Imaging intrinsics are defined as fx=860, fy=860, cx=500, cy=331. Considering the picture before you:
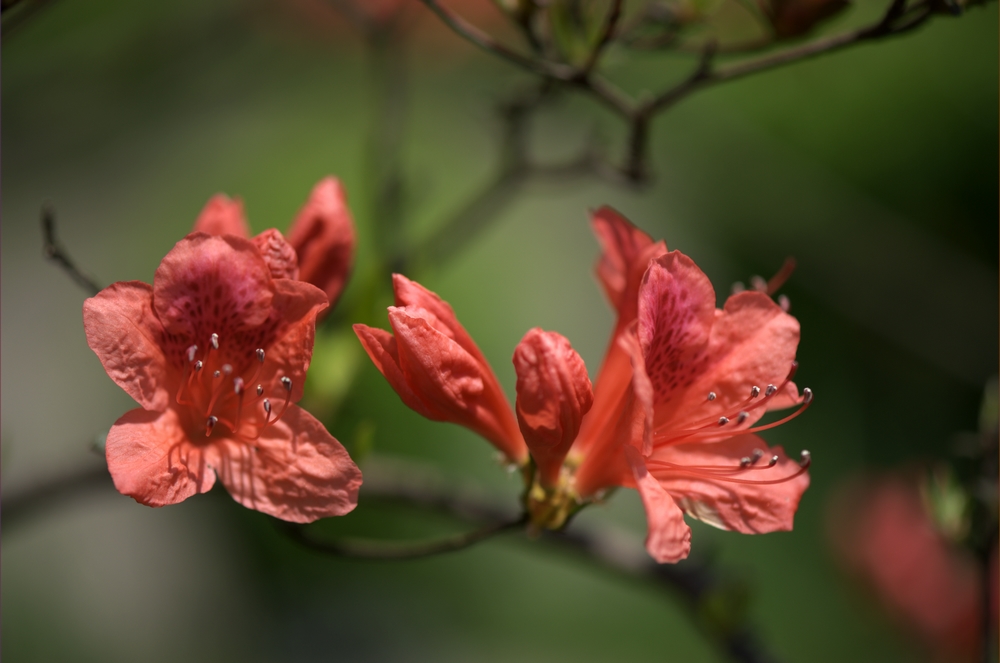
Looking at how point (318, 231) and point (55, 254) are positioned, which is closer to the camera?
point (55, 254)

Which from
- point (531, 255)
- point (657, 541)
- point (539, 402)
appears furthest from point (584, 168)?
point (531, 255)

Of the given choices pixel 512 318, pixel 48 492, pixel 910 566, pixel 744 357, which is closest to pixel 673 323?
pixel 744 357

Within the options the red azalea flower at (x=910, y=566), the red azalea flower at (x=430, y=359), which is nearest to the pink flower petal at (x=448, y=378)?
the red azalea flower at (x=430, y=359)

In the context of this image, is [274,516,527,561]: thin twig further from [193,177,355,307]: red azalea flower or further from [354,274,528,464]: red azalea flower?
[193,177,355,307]: red azalea flower

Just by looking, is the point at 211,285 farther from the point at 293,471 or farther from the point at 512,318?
the point at 512,318

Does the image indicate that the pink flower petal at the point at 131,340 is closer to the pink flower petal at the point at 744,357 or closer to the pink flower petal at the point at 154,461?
the pink flower petal at the point at 154,461

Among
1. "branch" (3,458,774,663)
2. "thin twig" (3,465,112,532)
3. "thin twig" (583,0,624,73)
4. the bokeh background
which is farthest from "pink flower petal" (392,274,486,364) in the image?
the bokeh background

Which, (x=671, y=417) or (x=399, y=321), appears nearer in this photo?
(x=399, y=321)

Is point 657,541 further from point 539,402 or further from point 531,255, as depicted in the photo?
point 531,255
